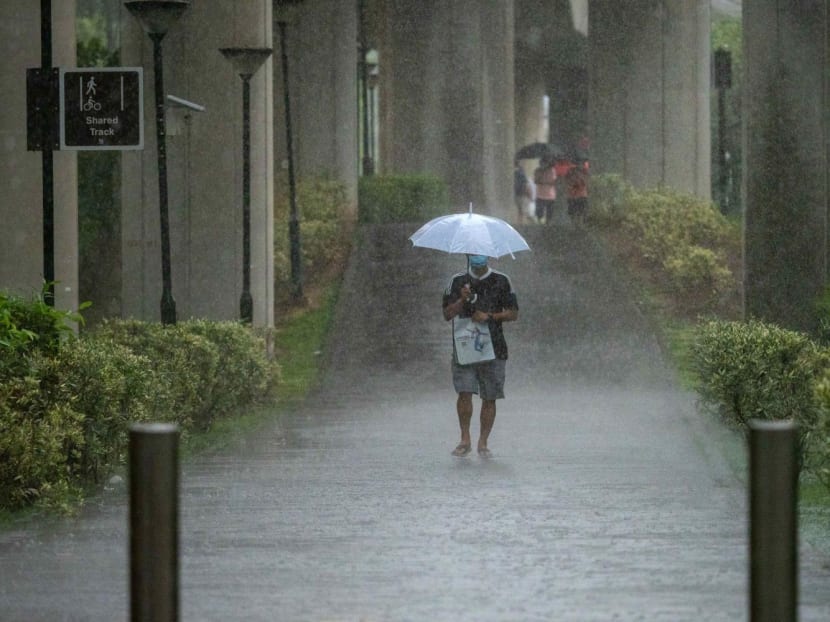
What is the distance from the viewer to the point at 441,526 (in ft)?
31.8

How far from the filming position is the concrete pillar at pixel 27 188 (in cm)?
1539

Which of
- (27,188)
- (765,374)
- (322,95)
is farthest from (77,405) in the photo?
(322,95)

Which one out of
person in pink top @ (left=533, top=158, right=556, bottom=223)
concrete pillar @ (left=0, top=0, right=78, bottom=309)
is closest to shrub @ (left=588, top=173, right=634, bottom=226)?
person in pink top @ (left=533, top=158, right=556, bottom=223)

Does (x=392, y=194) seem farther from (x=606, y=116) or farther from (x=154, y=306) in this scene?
(x=154, y=306)

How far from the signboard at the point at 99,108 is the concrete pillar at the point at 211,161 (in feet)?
28.0

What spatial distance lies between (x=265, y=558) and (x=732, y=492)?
3740mm

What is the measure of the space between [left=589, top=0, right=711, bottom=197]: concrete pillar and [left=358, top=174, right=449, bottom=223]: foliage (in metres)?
3.54

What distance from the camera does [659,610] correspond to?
23.6ft

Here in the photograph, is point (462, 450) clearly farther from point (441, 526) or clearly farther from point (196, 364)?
point (441, 526)

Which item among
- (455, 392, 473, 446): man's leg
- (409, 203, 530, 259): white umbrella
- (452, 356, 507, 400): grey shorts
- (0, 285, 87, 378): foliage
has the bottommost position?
(455, 392, 473, 446): man's leg

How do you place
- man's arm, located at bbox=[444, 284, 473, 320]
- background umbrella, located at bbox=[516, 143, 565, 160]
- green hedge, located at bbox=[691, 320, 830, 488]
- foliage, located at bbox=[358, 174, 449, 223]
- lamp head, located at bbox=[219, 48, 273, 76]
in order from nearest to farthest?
green hedge, located at bbox=[691, 320, 830, 488], man's arm, located at bbox=[444, 284, 473, 320], lamp head, located at bbox=[219, 48, 273, 76], foliage, located at bbox=[358, 174, 449, 223], background umbrella, located at bbox=[516, 143, 565, 160]

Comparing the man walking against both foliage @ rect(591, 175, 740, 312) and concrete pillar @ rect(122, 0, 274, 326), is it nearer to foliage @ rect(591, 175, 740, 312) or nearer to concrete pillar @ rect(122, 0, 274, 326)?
concrete pillar @ rect(122, 0, 274, 326)

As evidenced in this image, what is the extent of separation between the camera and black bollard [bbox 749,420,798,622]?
4.97m

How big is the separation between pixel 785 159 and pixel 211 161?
759 cm
